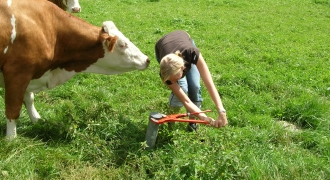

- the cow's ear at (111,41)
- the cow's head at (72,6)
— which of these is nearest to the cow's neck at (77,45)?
the cow's ear at (111,41)

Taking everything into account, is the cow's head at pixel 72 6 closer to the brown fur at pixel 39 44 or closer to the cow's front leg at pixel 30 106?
the brown fur at pixel 39 44

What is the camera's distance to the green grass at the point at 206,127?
3684 millimetres

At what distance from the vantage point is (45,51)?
430 cm

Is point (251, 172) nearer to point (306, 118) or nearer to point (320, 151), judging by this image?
point (320, 151)

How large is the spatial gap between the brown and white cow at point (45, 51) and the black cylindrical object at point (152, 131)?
113 cm

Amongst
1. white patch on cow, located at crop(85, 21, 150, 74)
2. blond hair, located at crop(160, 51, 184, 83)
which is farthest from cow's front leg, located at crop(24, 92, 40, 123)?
blond hair, located at crop(160, 51, 184, 83)

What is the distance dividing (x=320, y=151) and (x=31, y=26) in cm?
344

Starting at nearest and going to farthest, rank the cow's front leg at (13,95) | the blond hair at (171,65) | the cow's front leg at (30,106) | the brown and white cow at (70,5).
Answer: the blond hair at (171,65)
the cow's front leg at (13,95)
the cow's front leg at (30,106)
the brown and white cow at (70,5)

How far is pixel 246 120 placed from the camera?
5.18 m

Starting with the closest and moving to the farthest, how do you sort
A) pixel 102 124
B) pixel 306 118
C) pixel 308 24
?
pixel 102 124, pixel 306 118, pixel 308 24

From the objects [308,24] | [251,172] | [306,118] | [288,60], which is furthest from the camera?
[308,24]

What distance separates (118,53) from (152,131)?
128cm

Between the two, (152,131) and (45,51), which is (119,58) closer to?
(45,51)

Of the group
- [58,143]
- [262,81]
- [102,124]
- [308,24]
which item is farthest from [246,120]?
[308,24]
